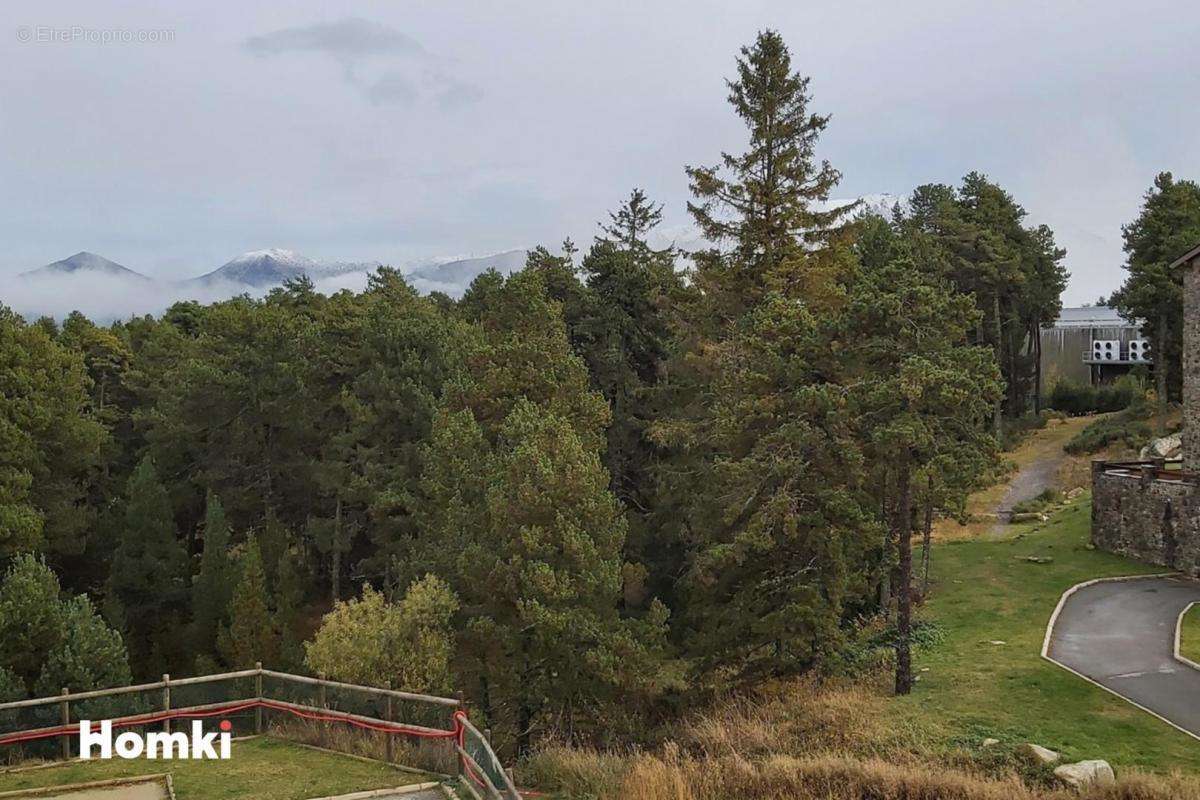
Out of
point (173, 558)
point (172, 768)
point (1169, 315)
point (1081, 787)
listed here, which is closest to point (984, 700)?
point (1081, 787)

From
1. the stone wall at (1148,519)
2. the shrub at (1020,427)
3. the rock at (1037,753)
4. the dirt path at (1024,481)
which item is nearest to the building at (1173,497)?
the stone wall at (1148,519)

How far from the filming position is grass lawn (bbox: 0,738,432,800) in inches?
479

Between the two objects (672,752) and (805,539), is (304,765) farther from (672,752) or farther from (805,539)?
(805,539)

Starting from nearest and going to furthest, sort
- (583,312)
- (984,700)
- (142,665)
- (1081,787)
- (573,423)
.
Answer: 1. (1081,787)
2. (984,700)
3. (573,423)
4. (142,665)
5. (583,312)

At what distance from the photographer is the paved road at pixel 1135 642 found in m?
17.9

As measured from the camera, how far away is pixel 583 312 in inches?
1489

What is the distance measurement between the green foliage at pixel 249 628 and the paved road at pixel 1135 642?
79.1ft

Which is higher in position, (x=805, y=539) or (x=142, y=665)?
(x=805, y=539)

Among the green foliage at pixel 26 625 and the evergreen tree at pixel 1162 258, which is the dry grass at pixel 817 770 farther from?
the evergreen tree at pixel 1162 258

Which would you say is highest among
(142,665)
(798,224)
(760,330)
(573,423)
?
(798,224)

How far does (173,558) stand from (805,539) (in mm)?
24686

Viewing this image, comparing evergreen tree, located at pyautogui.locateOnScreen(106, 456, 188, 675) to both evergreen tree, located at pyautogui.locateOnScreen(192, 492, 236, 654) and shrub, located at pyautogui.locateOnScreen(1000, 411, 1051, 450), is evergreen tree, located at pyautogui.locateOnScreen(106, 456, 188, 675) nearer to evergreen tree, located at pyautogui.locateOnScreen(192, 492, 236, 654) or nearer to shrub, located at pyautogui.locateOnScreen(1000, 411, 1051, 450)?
evergreen tree, located at pyautogui.locateOnScreen(192, 492, 236, 654)

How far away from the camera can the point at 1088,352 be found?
65125 millimetres

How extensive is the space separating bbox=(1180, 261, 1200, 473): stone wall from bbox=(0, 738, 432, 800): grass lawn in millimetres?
26825
